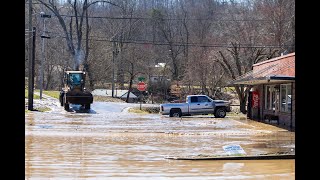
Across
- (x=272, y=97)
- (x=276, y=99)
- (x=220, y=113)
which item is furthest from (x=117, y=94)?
(x=276, y=99)

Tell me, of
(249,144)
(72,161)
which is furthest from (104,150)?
(249,144)

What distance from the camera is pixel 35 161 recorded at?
41.0 ft

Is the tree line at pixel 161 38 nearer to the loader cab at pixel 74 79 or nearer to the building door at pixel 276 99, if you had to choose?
the loader cab at pixel 74 79

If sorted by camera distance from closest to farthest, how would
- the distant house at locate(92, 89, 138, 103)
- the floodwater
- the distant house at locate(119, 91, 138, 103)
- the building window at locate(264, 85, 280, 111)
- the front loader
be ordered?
the floodwater, the building window at locate(264, 85, 280, 111), the front loader, the distant house at locate(119, 91, 138, 103), the distant house at locate(92, 89, 138, 103)

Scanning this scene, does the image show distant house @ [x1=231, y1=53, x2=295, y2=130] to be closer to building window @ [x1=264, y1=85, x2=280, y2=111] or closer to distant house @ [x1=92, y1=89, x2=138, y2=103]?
building window @ [x1=264, y1=85, x2=280, y2=111]

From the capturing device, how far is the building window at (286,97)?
26.8m

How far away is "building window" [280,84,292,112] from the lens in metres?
26.8

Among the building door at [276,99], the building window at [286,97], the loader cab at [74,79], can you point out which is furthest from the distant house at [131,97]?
the building window at [286,97]

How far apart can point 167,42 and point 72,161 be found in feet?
212

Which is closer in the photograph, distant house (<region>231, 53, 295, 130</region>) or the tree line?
distant house (<region>231, 53, 295, 130</region>)

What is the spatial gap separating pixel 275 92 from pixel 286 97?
2576 mm

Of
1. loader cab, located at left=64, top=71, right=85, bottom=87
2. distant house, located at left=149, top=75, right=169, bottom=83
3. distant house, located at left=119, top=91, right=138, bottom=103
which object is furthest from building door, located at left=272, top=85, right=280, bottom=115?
distant house, located at left=149, top=75, right=169, bottom=83
